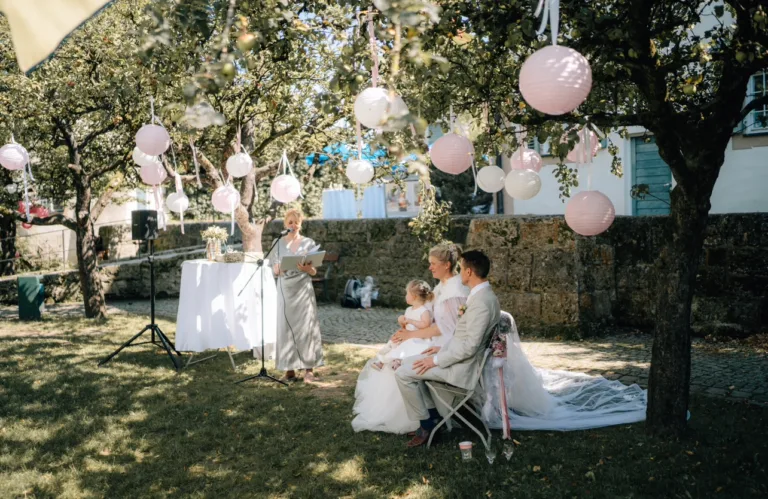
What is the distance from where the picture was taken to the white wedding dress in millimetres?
5324

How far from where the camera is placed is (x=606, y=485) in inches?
162

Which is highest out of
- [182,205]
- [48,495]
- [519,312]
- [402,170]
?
[402,170]

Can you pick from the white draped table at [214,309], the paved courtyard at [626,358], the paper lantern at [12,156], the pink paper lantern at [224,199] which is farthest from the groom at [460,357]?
the paper lantern at [12,156]

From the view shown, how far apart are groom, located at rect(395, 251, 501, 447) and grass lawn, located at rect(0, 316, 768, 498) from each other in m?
0.31

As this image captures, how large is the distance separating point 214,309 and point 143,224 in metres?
1.67

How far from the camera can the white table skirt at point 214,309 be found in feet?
25.5

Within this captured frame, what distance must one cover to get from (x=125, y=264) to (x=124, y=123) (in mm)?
6031

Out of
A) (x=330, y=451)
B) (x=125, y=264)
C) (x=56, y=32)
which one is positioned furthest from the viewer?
(x=125, y=264)

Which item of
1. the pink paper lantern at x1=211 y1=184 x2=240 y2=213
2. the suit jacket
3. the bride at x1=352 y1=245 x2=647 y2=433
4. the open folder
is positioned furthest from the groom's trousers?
the pink paper lantern at x1=211 y1=184 x2=240 y2=213

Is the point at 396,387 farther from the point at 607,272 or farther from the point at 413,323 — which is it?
the point at 607,272

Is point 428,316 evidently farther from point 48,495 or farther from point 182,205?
point 182,205

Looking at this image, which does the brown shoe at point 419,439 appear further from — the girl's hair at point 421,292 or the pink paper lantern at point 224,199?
the pink paper lantern at point 224,199

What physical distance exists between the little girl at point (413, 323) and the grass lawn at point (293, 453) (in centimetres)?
64

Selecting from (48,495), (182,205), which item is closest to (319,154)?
(182,205)
